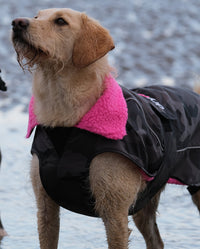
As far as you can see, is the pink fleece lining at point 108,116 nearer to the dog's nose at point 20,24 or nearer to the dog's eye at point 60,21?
the dog's eye at point 60,21

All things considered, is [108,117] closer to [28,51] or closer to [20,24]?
[28,51]

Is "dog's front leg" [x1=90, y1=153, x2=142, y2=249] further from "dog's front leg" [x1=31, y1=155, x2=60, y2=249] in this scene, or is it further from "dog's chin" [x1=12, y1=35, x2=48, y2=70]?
"dog's chin" [x1=12, y1=35, x2=48, y2=70]

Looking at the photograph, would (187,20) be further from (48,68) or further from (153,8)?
(48,68)

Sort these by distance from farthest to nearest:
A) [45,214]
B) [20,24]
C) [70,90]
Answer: [45,214] < [70,90] < [20,24]

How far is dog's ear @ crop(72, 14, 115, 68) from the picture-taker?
369 cm

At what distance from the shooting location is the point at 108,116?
149 inches

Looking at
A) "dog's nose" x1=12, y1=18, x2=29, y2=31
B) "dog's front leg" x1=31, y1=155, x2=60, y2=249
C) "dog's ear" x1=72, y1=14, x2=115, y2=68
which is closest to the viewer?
"dog's nose" x1=12, y1=18, x2=29, y2=31

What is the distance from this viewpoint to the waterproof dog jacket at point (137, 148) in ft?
12.3

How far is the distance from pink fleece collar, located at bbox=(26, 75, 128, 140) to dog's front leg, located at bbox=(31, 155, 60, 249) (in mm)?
442

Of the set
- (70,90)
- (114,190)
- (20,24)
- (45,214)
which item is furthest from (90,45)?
(45,214)

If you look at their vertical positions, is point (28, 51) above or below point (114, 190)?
above

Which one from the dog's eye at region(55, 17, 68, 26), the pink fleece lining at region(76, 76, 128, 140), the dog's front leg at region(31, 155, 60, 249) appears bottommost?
the dog's front leg at region(31, 155, 60, 249)

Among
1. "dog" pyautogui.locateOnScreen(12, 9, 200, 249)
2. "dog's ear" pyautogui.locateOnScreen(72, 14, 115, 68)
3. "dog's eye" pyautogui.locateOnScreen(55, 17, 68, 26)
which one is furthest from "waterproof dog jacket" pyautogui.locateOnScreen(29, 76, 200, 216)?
"dog's eye" pyautogui.locateOnScreen(55, 17, 68, 26)

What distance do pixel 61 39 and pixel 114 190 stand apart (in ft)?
3.13
